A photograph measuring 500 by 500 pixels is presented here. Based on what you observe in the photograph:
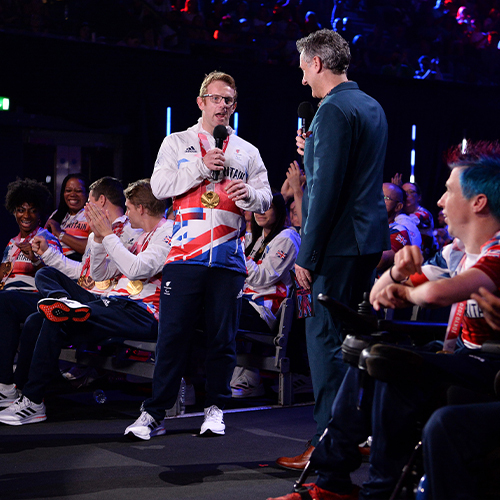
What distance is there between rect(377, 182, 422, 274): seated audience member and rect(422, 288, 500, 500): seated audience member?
2.68 metres

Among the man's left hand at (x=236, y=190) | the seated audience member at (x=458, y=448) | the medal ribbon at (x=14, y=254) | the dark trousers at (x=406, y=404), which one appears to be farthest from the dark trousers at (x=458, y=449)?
the medal ribbon at (x=14, y=254)

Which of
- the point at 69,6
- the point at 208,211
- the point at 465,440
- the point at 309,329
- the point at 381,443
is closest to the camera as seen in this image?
the point at 465,440

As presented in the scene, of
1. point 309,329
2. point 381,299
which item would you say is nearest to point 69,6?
point 309,329

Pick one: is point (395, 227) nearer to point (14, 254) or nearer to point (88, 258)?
point (88, 258)

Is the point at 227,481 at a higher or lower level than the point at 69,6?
lower

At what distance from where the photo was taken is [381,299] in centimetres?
180

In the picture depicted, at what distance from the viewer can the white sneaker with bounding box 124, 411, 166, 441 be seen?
9.96 feet

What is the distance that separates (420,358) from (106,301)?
242cm

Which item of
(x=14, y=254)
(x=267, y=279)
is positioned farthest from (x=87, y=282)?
(x=267, y=279)

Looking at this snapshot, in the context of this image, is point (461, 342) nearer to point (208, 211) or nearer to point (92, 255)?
point (208, 211)

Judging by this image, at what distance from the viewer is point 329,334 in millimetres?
2420

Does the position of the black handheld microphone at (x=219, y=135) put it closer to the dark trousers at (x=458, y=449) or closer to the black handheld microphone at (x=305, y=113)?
the black handheld microphone at (x=305, y=113)

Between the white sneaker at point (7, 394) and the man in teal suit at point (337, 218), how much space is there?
78.1 inches

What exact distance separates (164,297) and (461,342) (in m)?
1.57
